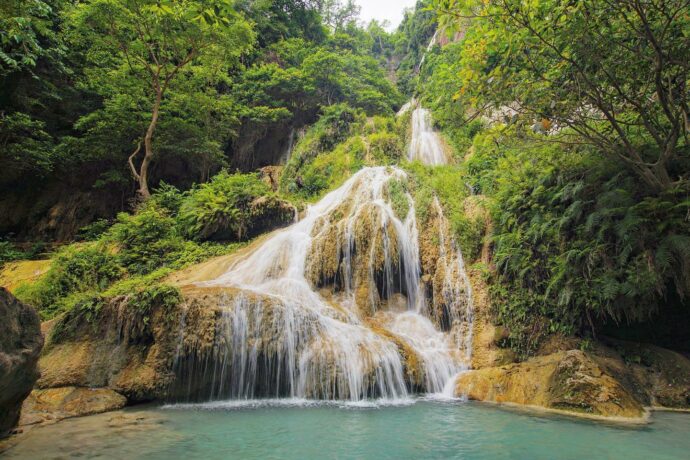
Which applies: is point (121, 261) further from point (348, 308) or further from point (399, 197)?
point (399, 197)

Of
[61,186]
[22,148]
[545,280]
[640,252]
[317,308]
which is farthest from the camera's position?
[61,186]

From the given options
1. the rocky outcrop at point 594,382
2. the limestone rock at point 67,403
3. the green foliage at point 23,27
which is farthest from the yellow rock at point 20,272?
the rocky outcrop at point 594,382

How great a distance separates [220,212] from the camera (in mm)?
13375

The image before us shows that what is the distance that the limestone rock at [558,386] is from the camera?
610 cm

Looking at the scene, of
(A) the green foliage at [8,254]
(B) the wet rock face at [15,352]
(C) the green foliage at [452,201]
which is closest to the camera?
(B) the wet rock face at [15,352]

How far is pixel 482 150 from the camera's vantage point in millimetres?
12953

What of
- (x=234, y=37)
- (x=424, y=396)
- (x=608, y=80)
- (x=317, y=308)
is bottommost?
(x=424, y=396)

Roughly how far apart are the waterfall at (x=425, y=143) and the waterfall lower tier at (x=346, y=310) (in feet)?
17.0

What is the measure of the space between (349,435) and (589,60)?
6767 mm

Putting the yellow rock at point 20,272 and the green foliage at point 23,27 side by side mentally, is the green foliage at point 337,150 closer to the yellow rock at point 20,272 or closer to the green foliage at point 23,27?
the yellow rock at point 20,272

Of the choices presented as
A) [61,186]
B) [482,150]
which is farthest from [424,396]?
[61,186]

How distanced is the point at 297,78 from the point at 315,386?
66.5 ft

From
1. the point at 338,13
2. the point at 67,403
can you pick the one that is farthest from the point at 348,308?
the point at 338,13

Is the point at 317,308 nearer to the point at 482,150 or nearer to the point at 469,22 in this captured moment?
the point at 469,22
